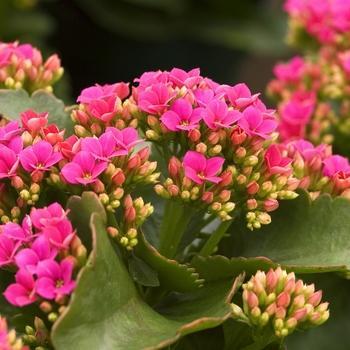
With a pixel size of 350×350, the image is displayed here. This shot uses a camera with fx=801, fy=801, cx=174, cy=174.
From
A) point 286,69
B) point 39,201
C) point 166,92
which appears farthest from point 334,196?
point 286,69

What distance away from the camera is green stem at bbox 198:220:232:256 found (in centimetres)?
92

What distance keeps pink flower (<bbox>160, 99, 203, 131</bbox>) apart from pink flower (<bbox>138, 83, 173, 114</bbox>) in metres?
0.01

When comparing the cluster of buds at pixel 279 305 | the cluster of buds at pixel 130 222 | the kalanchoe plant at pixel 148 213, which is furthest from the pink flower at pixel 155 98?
the cluster of buds at pixel 279 305

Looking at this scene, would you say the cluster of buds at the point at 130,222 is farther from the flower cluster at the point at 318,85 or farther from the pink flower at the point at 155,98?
the flower cluster at the point at 318,85

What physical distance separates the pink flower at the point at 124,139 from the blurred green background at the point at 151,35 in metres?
2.01

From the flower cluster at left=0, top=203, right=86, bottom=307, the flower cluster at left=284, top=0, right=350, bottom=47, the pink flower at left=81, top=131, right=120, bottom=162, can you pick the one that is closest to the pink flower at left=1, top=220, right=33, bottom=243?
the flower cluster at left=0, top=203, right=86, bottom=307

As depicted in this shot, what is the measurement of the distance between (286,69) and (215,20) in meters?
1.35

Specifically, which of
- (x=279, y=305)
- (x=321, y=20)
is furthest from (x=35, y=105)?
(x=321, y=20)

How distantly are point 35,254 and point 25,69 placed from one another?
0.43 m

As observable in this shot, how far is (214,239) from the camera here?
93 cm

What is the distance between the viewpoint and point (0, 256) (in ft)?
2.58

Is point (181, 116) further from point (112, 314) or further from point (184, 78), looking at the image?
point (112, 314)

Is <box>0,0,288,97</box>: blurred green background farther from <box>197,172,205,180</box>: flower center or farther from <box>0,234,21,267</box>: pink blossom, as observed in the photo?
<box>0,234,21,267</box>: pink blossom

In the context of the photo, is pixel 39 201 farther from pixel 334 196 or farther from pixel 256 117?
pixel 334 196
